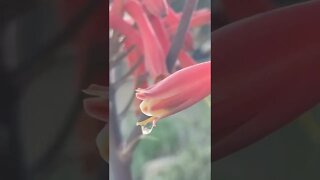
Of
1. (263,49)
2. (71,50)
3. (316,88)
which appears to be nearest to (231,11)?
(263,49)

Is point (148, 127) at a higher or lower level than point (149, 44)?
lower

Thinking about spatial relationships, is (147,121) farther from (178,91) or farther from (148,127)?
(178,91)

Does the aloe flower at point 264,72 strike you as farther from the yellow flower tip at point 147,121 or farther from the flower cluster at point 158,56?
the yellow flower tip at point 147,121

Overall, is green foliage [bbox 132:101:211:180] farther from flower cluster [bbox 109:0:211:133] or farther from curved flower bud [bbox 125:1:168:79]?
curved flower bud [bbox 125:1:168:79]

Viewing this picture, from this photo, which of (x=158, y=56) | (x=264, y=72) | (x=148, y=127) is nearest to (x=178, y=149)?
(x=148, y=127)

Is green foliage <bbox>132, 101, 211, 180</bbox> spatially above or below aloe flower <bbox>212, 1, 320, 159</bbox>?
below

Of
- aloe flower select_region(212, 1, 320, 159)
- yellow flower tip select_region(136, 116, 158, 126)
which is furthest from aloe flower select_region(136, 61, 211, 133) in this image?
aloe flower select_region(212, 1, 320, 159)

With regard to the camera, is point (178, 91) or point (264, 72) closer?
point (264, 72)

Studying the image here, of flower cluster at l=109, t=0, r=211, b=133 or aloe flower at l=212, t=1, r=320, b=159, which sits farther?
flower cluster at l=109, t=0, r=211, b=133
